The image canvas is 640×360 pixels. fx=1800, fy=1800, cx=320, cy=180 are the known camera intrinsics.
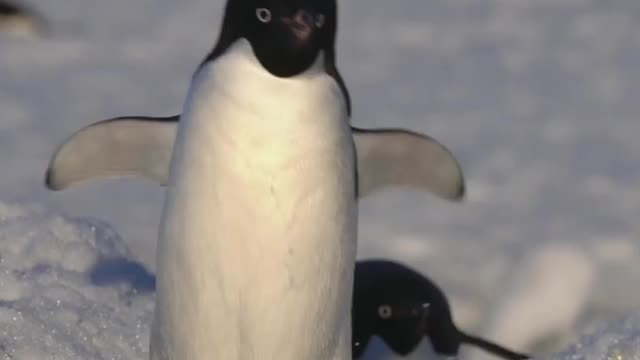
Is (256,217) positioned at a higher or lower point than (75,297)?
higher

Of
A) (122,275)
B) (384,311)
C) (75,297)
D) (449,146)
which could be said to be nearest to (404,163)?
(384,311)

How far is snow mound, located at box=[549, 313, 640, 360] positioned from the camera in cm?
267

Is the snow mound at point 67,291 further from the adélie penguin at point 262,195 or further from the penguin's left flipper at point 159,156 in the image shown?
the adélie penguin at point 262,195

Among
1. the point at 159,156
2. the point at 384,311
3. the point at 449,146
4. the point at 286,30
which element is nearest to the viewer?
the point at 286,30

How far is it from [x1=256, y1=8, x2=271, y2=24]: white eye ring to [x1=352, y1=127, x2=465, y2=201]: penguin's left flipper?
12.9 inches

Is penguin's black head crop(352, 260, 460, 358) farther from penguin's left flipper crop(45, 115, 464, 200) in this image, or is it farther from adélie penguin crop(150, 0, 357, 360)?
adélie penguin crop(150, 0, 357, 360)

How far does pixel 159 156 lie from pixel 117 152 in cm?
7

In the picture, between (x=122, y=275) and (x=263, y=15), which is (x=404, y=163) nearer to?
(x=263, y=15)

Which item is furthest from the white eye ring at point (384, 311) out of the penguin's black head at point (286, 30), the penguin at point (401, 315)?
the penguin's black head at point (286, 30)

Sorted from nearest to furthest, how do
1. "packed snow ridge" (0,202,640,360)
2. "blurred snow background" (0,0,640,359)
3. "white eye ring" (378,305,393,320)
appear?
"packed snow ridge" (0,202,640,360) → "white eye ring" (378,305,393,320) → "blurred snow background" (0,0,640,359)

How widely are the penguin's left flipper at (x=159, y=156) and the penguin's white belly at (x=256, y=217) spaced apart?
133 millimetres

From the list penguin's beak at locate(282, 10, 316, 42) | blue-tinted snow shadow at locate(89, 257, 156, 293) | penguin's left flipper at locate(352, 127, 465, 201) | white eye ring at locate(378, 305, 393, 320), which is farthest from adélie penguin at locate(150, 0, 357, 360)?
blue-tinted snow shadow at locate(89, 257, 156, 293)

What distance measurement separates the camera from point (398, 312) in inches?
126

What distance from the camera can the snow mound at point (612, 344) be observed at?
267cm
